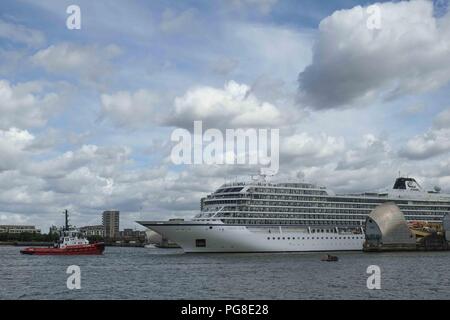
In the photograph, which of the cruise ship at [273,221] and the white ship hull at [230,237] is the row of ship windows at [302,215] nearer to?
the cruise ship at [273,221]

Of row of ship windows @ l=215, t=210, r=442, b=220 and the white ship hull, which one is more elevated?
row of ship windows @ l=215, t=210, r=442, b=220

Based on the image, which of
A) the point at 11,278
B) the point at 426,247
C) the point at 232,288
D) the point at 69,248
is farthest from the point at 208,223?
the point at 426,247

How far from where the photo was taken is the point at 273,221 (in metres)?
101

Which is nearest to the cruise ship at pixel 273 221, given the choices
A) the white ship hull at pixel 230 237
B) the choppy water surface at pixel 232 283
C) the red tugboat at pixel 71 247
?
the white ship hull at pixel 230 237

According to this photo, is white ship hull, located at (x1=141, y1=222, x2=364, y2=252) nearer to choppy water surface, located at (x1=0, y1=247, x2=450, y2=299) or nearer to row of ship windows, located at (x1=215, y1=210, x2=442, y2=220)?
row of ship windows, located at (x1=215, y1=210, x2=442, y2=220)

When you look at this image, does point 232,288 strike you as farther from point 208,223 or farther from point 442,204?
point 442,204

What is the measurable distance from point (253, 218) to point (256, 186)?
705cm

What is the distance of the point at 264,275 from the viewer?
54.9 m

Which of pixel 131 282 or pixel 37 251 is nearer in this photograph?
pixel 131 282

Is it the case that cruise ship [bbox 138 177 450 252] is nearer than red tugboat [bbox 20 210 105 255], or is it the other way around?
cruise ship [bbox 138 177 450 252]

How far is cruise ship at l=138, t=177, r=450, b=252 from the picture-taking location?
305 feet

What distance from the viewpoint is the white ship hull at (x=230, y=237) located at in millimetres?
92125

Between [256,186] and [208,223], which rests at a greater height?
[256,186]

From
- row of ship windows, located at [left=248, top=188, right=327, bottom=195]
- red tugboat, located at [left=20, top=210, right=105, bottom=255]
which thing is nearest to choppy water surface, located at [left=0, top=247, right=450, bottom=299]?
row of ship windows, located at [left=248, top=188, right=327, bottom=195]
